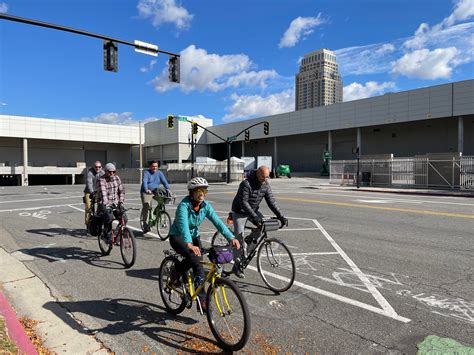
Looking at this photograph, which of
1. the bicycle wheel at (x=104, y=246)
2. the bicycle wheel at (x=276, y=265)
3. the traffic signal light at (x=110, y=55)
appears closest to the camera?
the bicycle wheel at (x=276, y=265)

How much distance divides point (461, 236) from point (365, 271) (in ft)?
14.2

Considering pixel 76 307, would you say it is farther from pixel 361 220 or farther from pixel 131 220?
pixel 361 220

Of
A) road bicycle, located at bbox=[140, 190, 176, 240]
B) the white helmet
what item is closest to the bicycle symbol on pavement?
road bicycle, located at bbox=[140, 190, 176, 240]

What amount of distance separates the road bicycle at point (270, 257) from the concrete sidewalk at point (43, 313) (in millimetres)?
2131

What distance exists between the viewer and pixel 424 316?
170 inches

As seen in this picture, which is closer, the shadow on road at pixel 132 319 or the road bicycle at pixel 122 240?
the shadow on road at pixel 132 319

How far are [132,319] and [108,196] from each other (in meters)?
3.51

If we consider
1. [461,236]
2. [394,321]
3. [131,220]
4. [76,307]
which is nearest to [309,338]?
[394,321]

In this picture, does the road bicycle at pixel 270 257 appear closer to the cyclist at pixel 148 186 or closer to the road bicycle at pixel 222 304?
the road bicycle at pixel 222 304

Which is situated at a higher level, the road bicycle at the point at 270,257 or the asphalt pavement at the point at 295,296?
the road bicycle at the point at 270,257

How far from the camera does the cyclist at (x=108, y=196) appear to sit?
23.3ft

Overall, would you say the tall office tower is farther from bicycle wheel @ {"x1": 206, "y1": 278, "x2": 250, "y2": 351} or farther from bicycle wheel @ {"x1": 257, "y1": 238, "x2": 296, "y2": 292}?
bicycle wheel @ {"x1": 206, "y1": 278, "x2": 250, "y2": 351}

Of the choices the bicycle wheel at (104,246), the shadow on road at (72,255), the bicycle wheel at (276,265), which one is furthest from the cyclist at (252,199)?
the bicycle wheel at (104,246)

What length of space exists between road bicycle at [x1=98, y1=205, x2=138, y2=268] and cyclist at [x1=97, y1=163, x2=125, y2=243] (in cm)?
7
